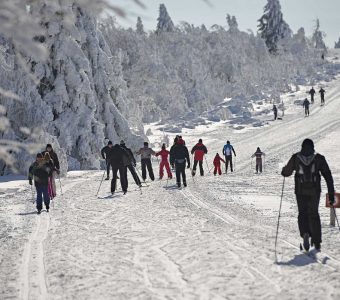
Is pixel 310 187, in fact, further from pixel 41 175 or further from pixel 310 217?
pixel 41 175

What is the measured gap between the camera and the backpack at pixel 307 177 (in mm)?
7875

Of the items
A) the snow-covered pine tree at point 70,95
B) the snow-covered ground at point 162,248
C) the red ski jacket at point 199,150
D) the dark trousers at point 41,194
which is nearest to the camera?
the snow-covered ground at point 162,248

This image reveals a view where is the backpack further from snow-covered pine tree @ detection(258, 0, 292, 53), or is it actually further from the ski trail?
snow-covered pine tree @ detection(258, 0, 292, 53)

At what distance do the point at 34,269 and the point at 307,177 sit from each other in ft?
13.9

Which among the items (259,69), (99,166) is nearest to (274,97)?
(259,69)

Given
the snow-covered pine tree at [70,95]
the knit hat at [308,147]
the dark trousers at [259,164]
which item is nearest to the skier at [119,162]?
the snow-covered pine tree at [70,95]

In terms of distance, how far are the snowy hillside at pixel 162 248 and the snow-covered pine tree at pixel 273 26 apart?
81.4m

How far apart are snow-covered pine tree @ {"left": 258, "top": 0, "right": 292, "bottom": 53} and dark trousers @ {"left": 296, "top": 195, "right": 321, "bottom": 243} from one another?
8902cm

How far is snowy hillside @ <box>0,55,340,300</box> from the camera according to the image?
20.3ft

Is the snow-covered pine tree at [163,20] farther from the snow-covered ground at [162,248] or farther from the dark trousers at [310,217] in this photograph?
the dark trousers at [310,217]

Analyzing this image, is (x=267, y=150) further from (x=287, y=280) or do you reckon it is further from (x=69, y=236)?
(x=287, y=280)

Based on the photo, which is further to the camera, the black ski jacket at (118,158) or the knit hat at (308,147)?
the black ski jacket at (118,158)

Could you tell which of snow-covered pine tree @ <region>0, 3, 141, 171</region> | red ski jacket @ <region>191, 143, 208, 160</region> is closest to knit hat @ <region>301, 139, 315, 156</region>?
red ski jacket @ <region>191, 143, 208, 160</region>

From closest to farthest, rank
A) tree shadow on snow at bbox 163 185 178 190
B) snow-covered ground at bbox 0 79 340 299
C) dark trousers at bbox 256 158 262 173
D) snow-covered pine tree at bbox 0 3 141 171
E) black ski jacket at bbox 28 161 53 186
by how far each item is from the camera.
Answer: snow-covered ground at bbox 0 79 340 299 → black ski jacket at bbox 28 161 53 186 → tree shadow on snow at bbox 163 185 178 190 → dark trousers at bbox 256 158 262 173 → snow-covered pine tree at bbox 0 3 141 171
